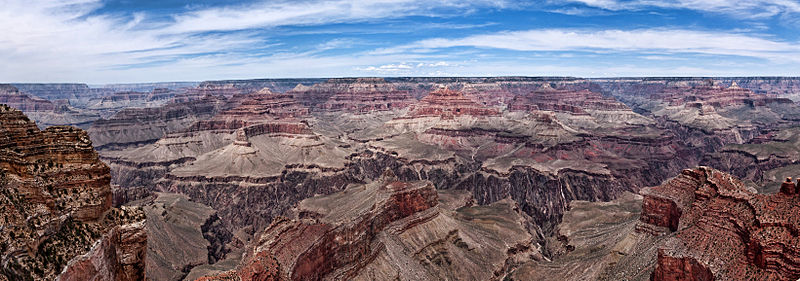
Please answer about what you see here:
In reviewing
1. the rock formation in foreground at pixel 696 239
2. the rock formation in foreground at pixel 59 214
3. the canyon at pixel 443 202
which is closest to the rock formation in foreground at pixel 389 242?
the canyon at pixel 443 202

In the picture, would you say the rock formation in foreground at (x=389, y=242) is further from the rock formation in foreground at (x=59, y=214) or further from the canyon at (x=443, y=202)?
the rock formation in foreground at (x=59, y=214)

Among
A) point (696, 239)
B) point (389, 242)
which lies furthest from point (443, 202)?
point (696, 239)

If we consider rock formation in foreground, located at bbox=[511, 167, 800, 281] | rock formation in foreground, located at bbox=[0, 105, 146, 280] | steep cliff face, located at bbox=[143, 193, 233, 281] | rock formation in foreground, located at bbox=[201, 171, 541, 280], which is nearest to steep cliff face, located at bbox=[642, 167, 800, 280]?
rock formation in foreground, located at bbox=[511, 167, 800, 281]

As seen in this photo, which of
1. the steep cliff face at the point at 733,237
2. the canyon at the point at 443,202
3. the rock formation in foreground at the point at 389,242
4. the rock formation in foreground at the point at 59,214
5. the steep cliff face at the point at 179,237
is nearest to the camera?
the rock formation in foreground at the point at 59,214

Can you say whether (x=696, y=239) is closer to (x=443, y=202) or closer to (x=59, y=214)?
(x=59, y=214)

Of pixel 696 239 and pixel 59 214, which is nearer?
pixel 59 214

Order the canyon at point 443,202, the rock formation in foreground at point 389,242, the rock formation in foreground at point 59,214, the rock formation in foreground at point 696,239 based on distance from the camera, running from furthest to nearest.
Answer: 1. the rock formation in foreground at point 389,242
2. the canyon at point 443,202
3. the rock formation in foreground at point 696,239
4. the rock formation in foreground at point 59,214

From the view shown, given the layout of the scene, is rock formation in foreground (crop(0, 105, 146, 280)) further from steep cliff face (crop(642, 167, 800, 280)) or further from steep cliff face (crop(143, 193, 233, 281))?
steep cliff face (crop(642, 167, 800, 280))
